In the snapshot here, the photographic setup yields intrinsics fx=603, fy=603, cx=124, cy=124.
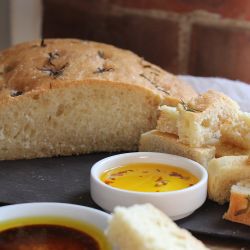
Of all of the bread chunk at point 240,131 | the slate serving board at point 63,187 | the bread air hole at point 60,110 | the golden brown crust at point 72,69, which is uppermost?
the golden brown crust at point 72,69

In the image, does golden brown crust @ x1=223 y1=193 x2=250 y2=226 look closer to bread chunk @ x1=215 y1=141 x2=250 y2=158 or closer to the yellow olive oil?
the yellow olive oil

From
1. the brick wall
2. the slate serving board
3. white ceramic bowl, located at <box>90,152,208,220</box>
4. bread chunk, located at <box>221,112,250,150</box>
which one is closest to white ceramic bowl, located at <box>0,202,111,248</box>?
white ceramic bowl, located at <box>90,152,208,220</box>

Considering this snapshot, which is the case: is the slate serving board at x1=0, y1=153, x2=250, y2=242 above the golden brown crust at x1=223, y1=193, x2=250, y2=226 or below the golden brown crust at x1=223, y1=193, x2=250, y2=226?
below

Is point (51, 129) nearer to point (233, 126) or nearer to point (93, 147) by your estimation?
point (93, 147)

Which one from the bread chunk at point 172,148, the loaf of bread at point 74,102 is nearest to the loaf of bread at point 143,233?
the bread chunk at point 172,148

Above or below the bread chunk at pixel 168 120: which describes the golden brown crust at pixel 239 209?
below

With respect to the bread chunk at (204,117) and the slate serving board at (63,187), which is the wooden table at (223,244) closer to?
the slate serving board at (63,187)

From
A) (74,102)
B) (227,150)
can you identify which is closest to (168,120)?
(227,150)
